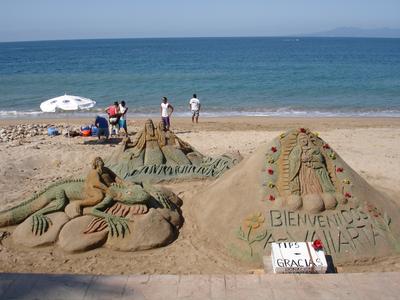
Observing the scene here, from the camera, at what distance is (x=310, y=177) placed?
25.1 ft

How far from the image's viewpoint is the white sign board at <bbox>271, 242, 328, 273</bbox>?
5754 mm

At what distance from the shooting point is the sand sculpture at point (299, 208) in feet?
23.3

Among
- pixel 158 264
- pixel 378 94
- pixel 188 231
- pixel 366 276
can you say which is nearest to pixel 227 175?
pixel 188 231

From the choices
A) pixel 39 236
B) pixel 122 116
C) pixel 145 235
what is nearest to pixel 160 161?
pixel 145 235

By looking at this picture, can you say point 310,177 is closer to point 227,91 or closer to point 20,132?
point 20,132

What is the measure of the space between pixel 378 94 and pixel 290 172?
25.5m

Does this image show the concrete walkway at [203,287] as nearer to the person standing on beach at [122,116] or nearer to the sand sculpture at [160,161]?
the sand sculpture at [160,161]

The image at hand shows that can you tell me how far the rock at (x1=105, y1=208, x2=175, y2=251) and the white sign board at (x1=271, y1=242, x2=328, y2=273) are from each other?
2196 mm

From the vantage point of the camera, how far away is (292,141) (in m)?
7.91

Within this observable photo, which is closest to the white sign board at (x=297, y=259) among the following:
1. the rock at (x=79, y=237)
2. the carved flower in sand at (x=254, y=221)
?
the carved flower in sand at (x=254, y=221)

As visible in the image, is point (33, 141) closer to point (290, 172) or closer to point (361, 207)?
point (290, 172)

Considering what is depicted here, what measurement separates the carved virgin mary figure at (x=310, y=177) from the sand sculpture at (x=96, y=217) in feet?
7.34

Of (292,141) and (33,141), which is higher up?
(292,141)

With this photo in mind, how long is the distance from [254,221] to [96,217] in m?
2.61
